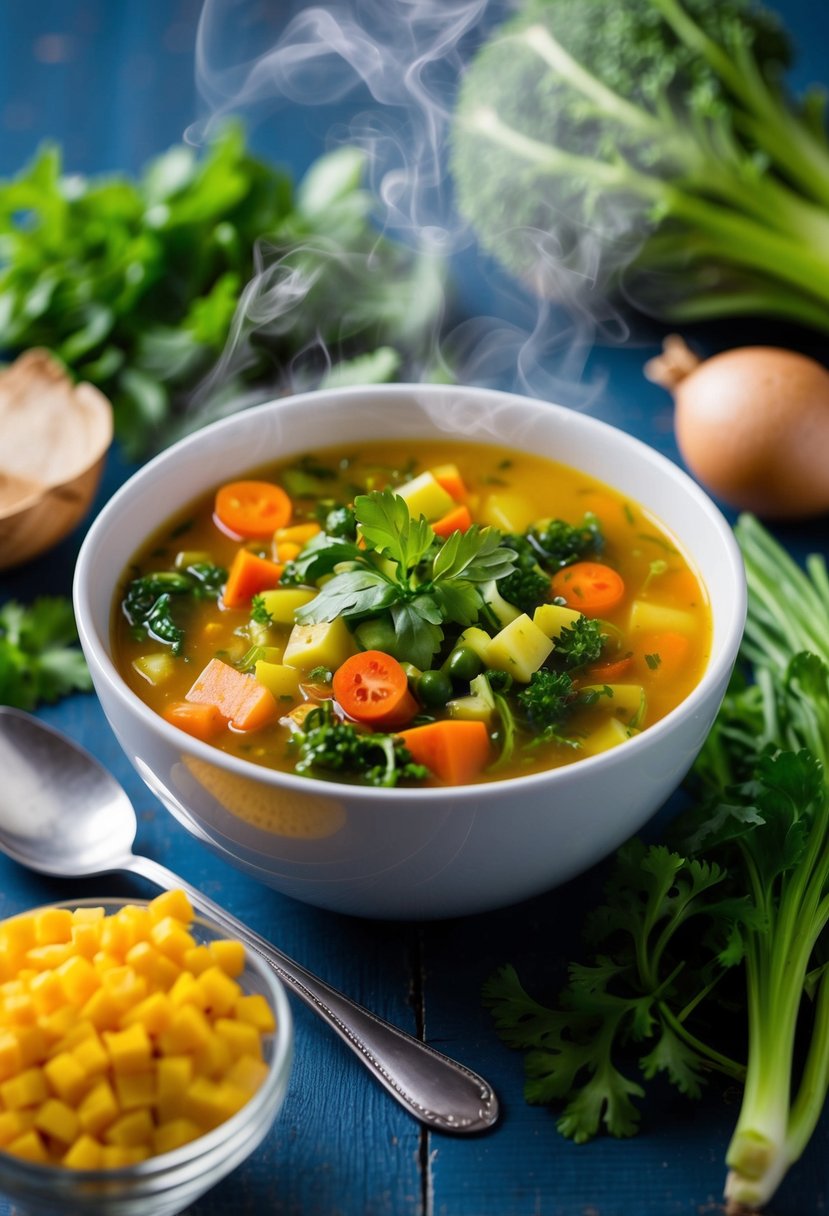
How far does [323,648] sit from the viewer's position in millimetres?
2941

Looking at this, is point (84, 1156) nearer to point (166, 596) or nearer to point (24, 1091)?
point (24, 1091)

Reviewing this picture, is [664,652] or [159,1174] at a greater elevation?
[159,1174]

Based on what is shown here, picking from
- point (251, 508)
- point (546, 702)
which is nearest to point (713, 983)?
point (546, 702)

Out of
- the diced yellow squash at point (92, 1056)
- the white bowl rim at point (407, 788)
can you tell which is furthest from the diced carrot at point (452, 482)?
the diced yellow squash at point (92, 1056)

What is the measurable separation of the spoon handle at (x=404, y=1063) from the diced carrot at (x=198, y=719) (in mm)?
415

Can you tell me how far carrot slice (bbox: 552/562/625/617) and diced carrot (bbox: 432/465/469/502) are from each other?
0.39 metres

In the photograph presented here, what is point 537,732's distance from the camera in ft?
9.40

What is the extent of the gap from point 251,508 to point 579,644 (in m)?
0.99

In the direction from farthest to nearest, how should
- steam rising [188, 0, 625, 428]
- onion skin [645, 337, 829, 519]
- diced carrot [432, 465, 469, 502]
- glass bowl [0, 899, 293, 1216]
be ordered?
steam rising [188, 0, 625, 428] → onion skin [645, 337, 829, 519] → diced carrot [432, 465, 469, 502] → glass bowl [0, 899, 293, 1216]

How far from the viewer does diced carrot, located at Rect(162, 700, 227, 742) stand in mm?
2850

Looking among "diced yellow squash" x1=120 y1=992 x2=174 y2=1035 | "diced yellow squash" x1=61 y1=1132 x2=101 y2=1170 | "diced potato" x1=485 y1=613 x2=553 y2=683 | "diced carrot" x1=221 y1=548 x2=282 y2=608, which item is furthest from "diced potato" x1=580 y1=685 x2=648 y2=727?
"diced yellow squash" x1=61 y1=1132 x2=101 y2=1170

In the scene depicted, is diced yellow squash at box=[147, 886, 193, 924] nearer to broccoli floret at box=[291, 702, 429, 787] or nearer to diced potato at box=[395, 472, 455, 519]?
broccoli floret at box=[291, 702, 429, 787]

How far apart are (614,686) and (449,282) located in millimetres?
2528

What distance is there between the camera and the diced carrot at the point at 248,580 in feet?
10.7
